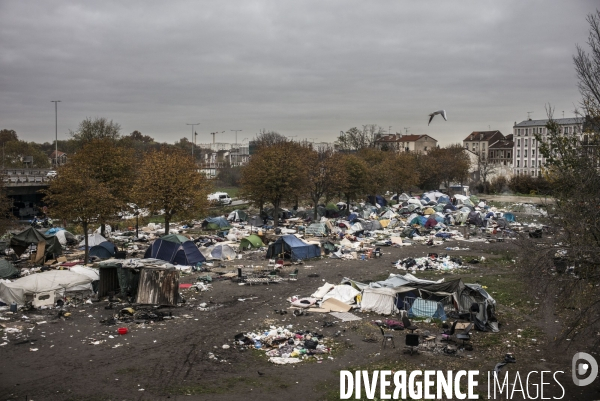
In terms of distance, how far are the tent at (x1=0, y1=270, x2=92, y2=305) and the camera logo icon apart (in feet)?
57.4

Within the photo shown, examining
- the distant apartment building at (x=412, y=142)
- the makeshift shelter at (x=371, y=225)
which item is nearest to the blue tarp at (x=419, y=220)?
the makeshift shelter at (x=371, y=225)

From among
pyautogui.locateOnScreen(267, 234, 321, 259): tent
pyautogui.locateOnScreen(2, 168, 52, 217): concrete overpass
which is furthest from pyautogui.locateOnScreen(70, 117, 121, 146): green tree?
pyautogui.locateOnScreen(267, 234, 321, 259): tent

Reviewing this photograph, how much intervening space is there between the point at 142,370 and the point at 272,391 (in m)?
3.57

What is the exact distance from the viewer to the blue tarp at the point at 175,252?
2691 centimetres

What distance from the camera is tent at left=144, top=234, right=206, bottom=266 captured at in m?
26.9

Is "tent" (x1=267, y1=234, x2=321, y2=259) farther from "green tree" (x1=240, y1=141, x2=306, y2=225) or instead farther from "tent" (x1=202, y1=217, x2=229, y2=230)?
"tent" (x1=202, y1=217, x2=229, y2=230)

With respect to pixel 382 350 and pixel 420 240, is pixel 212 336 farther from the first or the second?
pixel 420 240

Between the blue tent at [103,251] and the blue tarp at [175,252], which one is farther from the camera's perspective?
the blue tent at [103,251]

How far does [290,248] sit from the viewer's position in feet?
95.9

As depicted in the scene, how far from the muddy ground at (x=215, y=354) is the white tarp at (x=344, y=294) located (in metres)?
1.05

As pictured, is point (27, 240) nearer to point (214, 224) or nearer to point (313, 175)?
point (214, 224)

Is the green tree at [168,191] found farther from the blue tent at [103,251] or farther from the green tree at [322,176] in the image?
the green tree at [322,176]

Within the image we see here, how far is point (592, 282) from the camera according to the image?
11.8 meters

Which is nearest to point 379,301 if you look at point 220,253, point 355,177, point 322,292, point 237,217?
point 322,292
